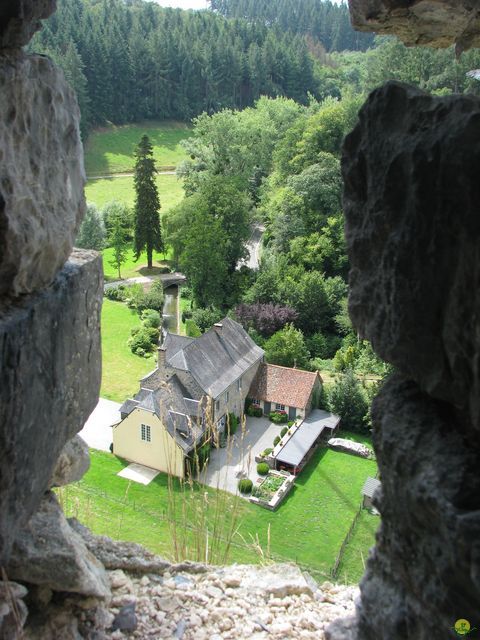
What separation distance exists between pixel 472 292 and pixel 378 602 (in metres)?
2.02

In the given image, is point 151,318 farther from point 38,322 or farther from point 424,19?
point 424,19

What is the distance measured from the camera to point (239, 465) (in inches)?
845

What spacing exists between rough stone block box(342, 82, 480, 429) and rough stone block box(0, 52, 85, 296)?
2.15m

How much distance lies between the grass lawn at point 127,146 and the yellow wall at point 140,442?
142 feet

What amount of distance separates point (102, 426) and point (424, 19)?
72.6 ft

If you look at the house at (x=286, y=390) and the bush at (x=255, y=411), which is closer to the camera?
the house at (x=286, y=390)

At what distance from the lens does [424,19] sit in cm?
451

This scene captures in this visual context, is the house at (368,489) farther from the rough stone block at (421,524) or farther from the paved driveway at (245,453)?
the rough stone block at (421,524)

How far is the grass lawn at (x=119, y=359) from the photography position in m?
28.2

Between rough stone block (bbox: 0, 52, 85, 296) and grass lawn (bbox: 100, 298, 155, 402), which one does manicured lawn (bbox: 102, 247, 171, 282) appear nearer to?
grass lawn (bbox: 100, 298, 155, 402)

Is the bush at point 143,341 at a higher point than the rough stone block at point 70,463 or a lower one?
lower

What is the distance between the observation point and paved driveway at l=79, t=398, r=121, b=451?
2331 centimetres

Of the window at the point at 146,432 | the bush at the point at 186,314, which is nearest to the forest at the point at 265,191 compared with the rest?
the bush at the point at 186,314

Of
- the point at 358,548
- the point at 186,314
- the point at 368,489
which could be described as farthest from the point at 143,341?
the point at 358,548
